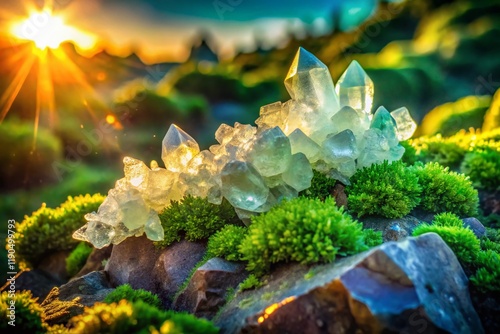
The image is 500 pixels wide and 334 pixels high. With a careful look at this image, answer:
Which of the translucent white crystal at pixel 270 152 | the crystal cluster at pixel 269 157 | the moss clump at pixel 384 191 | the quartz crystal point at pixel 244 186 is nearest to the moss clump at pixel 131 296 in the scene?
the crystal cluster at pixel 269 157

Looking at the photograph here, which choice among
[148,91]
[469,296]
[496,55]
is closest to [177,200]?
[469,296]

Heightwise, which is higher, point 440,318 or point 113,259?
point 113,259

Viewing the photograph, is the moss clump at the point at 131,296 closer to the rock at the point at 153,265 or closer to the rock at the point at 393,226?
the rock at the point at 153,265

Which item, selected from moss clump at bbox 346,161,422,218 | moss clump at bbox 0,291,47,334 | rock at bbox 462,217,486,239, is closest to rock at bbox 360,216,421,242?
moss clump at bbox 346,161,422,218

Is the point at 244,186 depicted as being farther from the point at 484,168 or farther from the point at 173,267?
the point at 484,168

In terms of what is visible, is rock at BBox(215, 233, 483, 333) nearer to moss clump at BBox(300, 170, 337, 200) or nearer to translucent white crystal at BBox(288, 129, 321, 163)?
moss clump at BBox(300, 170, 337, 200)

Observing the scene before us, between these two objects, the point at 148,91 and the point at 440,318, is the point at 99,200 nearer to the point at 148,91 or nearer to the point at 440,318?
the point at 440,318

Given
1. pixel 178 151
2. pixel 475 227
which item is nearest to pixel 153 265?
pixel 178 151
